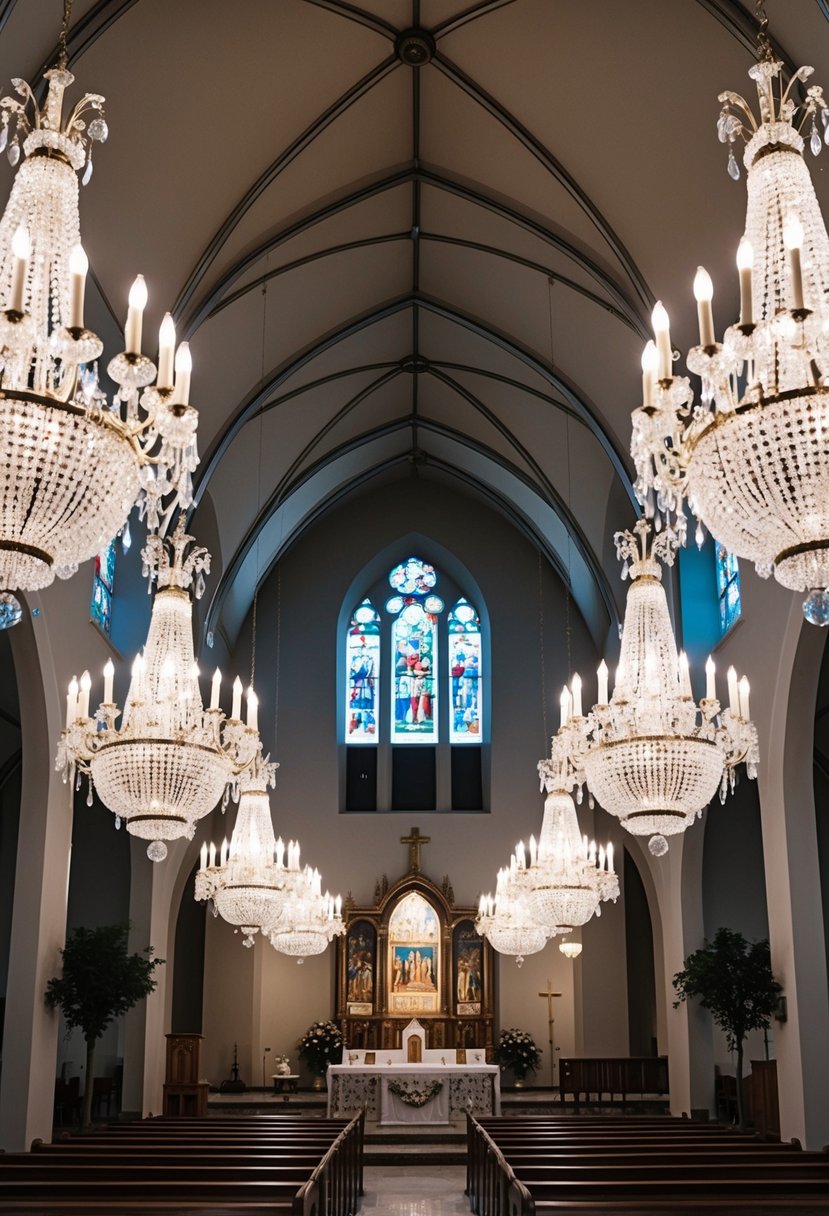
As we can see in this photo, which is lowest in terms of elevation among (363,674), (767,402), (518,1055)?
(518,1055)

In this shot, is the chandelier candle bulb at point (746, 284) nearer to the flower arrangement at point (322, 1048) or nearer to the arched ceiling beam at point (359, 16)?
the arched ceiling beam at point (359, 16)

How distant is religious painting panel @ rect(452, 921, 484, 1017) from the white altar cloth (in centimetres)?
453

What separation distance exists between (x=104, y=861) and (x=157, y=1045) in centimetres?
457

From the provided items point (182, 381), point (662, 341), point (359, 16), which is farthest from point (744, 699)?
point (359, 16)

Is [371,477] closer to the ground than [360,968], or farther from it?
farther from it

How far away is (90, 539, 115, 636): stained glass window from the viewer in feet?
60.0

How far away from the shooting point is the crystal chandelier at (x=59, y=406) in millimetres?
5828

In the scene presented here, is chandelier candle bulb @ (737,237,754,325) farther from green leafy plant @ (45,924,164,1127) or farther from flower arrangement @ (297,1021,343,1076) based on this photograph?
flower arrangement @ (297,1021,343,1076)

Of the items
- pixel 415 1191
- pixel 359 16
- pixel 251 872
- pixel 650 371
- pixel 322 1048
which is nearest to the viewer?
pixel 650 371

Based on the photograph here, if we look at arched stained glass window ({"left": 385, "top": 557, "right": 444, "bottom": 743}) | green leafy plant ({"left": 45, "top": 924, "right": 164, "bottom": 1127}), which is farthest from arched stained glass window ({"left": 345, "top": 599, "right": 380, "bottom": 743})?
green leafy plant ({"left": 45, "top": 924, "right": 164, "bottom": 1127})

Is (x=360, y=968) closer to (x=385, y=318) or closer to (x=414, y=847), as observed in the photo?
(x=414, y=847)

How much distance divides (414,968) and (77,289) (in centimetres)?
2128

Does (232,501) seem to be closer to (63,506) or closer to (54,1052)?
(54,1052)

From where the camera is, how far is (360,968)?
2545 centimetres
